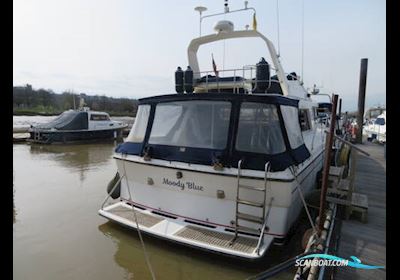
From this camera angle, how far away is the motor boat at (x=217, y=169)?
418 cm

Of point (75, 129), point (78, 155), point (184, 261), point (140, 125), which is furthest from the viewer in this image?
point (75, 129)

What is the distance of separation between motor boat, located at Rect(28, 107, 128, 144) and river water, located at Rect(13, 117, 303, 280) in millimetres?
10976

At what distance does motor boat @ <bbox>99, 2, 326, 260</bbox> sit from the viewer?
165 inches

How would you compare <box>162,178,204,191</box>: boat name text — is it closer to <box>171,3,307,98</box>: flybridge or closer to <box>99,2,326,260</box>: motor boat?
<box>99,2,326,260</box>: motor boat

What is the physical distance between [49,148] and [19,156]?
9.23 ft

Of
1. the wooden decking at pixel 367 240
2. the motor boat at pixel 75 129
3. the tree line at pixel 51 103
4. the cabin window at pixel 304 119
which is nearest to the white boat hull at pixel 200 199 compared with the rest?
the wooden decking at pixel 367 240

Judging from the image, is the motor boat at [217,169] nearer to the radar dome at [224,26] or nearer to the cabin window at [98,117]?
the radar dome at [224,26]

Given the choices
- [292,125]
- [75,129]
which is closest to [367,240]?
[292,125]

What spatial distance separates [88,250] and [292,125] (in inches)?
161

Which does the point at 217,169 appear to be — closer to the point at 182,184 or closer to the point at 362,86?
the point at 182,184

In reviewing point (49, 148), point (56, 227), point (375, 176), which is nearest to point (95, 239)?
point (56, 227)

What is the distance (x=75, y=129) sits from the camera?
18.9 m

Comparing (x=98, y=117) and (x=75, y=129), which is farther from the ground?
(x=98, y=117)

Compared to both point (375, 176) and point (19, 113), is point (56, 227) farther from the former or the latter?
point (19, 113)
